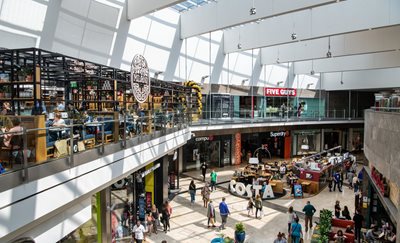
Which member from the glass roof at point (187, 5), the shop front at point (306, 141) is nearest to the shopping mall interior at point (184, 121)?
the glass roof at point (187, 5)

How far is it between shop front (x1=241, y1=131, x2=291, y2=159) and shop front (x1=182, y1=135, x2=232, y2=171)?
2.54 meters

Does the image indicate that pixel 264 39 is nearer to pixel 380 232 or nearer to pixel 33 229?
pixel 380 232

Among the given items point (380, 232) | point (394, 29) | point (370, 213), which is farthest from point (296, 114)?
point (380, 232)

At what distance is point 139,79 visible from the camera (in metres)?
7.39

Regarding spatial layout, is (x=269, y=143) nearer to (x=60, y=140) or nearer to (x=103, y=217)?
(x=103, y=217)

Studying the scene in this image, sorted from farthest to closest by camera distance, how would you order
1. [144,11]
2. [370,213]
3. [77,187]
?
1. [144,11]
2. [370,213]
3. [77,187]

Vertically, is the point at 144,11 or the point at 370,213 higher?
the point at 144,11

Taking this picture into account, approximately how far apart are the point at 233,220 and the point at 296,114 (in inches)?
645

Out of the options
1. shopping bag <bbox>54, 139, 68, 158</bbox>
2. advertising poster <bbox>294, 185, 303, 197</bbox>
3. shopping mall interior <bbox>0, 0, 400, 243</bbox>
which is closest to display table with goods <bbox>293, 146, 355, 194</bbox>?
shopping mall interior <bbox>0, 0, 400, 243</bbox>

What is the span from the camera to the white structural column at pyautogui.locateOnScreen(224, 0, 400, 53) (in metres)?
13.3

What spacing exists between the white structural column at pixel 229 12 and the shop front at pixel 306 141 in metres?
15.0

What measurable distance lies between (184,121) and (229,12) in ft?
18.9

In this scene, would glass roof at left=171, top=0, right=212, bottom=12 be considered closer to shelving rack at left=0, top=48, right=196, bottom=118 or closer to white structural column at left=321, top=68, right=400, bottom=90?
shelving rack at left=0, top=48, right=196, bottom=118

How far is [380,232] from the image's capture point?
9.71m
